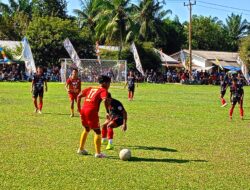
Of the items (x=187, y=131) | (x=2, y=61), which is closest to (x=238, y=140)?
(x=187, y=131)

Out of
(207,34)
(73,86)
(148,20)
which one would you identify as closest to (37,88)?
(73,86)

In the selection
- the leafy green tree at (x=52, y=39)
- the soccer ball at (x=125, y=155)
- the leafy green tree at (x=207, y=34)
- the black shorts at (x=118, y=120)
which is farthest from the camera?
the leafy green tree at (x=207, y=34)

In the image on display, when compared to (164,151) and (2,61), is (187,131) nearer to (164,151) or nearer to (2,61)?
(164,151)

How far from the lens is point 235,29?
91.3 meters

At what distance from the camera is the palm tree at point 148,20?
68.6 metres

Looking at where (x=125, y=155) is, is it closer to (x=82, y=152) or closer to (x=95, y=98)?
(x=82, y=152)

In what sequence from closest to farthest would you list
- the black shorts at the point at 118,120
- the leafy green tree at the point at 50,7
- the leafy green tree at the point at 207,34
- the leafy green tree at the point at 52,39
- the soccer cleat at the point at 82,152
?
the soccer cleat at the point at 82,152
the black shorts at the point at 118,120
the leafy green tree at the point at 52,39
the leafy green tree at the point at 50,7
the leafy green tree at the point at 207,34

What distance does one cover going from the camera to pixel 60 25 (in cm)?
5881

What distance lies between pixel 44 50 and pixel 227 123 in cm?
4310

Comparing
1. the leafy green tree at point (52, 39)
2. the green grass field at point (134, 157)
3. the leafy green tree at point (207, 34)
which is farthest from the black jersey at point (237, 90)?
the leafy green tree at point (207, 34)

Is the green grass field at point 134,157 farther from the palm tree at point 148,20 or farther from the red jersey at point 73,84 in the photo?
the palm tree at point 148,20

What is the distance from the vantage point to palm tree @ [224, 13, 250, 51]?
9100cm

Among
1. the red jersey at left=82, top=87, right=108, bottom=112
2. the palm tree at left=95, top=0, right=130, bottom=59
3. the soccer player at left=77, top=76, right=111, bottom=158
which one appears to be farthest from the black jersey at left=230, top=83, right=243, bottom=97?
the palm tree at left=95, top=0, right=130, bottom=59

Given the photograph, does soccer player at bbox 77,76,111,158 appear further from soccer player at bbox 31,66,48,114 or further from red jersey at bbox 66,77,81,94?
soccer player at bbox 31,66,48,114
